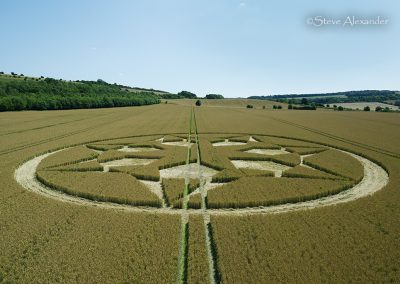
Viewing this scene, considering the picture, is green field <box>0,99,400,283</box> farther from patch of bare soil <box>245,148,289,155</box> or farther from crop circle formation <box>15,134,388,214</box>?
patch of bare soil <box>245,148,289,155</box>

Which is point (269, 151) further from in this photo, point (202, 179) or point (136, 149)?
point (136, 149)

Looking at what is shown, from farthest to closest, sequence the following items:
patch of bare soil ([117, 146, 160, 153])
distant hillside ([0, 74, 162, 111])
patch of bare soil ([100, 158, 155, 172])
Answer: distant hillside ([0, 74, 162, 111])
patch of bare soil ([117, 146, 160, 153])
patch of bare soil ([100, 158, 155, 172])

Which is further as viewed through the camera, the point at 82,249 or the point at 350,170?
the point at 350,170

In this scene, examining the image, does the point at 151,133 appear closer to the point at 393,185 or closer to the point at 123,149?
the point at 123,149

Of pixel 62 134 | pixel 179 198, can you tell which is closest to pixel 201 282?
pixel 179 198

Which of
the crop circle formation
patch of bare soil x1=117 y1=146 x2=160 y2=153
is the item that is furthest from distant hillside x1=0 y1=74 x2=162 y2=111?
patch of bare soil x1=117 y1=146 x2=160 y2=153

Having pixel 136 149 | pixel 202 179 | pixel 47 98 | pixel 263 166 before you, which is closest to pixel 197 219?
pixel 202 179
